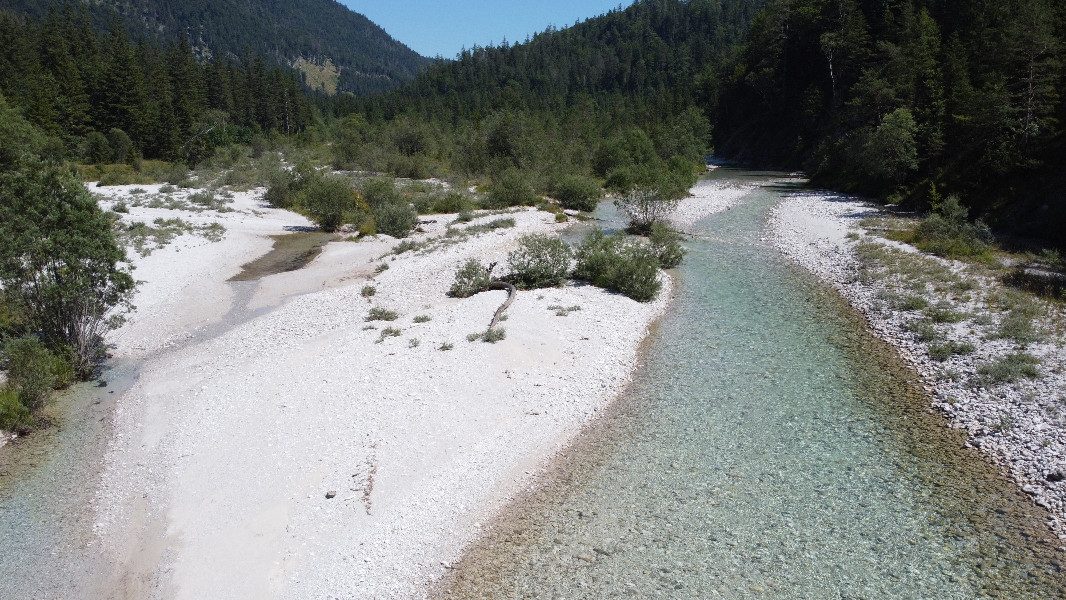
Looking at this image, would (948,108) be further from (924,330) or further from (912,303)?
(924,330)

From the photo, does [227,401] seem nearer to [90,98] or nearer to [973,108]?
[973,108]

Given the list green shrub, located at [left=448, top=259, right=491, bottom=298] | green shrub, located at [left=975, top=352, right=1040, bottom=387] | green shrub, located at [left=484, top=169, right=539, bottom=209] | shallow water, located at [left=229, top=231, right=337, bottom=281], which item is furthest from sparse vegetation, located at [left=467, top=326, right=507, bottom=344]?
green shrub, located at [left=484, top=169, right=539, bottom=209]

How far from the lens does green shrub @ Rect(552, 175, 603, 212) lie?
1689 inches

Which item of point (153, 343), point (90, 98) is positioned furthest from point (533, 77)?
point (153, 343)

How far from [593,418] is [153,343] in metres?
13.6

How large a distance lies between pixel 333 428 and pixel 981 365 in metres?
14.5

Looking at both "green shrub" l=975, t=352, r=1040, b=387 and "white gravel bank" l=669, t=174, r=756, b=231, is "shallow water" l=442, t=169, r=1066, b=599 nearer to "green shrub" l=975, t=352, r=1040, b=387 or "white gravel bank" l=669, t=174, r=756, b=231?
"green shrub" l=975, t=352, r=1040, b=387

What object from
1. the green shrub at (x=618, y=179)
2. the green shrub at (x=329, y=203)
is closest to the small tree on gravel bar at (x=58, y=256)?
the green shrub at (x=329, y=203)

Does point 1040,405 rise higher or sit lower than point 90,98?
lower

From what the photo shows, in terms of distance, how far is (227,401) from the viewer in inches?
494

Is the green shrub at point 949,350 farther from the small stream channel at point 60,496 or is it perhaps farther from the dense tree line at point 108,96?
the dense tree line at point 108,96

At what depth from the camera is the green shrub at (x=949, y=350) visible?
45.8 feet

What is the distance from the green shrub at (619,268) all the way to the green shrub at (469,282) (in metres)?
3.73

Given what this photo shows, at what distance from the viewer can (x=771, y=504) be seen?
916 cm
